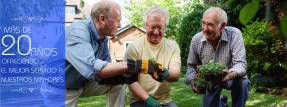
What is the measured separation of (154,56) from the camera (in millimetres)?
2982

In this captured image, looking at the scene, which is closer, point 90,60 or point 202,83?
point 90,60

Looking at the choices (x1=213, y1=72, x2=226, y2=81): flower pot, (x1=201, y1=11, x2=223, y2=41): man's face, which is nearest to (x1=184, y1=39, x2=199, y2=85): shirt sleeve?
(x1=201, y1=11, x2=223, y2=41): man's face

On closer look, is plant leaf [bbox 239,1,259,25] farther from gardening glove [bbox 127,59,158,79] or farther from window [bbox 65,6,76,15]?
window [bbox 65,6,76,15]

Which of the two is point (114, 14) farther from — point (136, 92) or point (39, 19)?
point (39, 19)

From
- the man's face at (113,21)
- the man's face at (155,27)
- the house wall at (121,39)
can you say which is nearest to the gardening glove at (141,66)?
the man's face at (113,21)

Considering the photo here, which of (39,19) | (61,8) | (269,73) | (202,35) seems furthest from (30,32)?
(202,35)

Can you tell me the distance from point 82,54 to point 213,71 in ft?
4.25

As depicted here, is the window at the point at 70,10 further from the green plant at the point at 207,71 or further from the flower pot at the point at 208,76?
the flower pot at the point at 208,76

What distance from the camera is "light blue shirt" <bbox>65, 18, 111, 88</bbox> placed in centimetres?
234

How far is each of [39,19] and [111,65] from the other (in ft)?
34.5

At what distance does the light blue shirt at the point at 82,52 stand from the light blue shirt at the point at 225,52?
1061 mm

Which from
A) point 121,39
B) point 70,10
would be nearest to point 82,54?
point 121,39

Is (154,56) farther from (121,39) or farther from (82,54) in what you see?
(121,39)

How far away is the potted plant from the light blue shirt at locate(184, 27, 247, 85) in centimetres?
14
